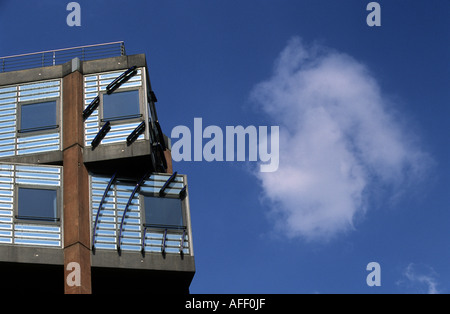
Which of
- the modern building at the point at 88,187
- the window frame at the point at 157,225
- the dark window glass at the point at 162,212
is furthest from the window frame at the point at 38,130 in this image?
the dark window glass at the point at 162,212

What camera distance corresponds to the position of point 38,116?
124 ft

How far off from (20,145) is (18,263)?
251 inches

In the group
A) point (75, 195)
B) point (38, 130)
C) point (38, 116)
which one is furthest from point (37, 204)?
point (38, 116)

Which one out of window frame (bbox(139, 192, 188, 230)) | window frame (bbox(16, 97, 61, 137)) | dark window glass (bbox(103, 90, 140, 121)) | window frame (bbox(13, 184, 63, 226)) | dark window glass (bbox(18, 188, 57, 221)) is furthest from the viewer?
window frame (bbox(16, 97, 61, 137))

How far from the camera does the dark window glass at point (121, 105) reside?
37.1m

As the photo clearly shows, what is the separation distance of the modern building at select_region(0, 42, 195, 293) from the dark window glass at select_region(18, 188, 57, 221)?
0.15 ft

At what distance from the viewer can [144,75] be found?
38.1 m

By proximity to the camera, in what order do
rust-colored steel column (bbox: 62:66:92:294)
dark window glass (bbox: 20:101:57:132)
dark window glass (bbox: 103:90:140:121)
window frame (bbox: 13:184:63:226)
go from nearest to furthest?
rust-colored steel column (bbox: 62:66:92:294), window frame (bbox: 13:184:63:226), dark window glass (bbox: 103:90:140:121), dark window glass (bbox: 20:101:57:132)

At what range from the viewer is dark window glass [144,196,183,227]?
36094mm

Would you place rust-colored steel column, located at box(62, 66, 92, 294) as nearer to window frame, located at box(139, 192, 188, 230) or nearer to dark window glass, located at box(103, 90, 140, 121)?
dark window glass, located at box(103, 90, 140, 121)

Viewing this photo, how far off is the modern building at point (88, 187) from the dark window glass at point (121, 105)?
5 centimetres

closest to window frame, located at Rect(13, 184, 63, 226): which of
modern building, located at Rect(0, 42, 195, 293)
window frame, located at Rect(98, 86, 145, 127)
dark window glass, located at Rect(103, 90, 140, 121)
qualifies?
modern building, located at Rect(0, 42, 195, 293)
